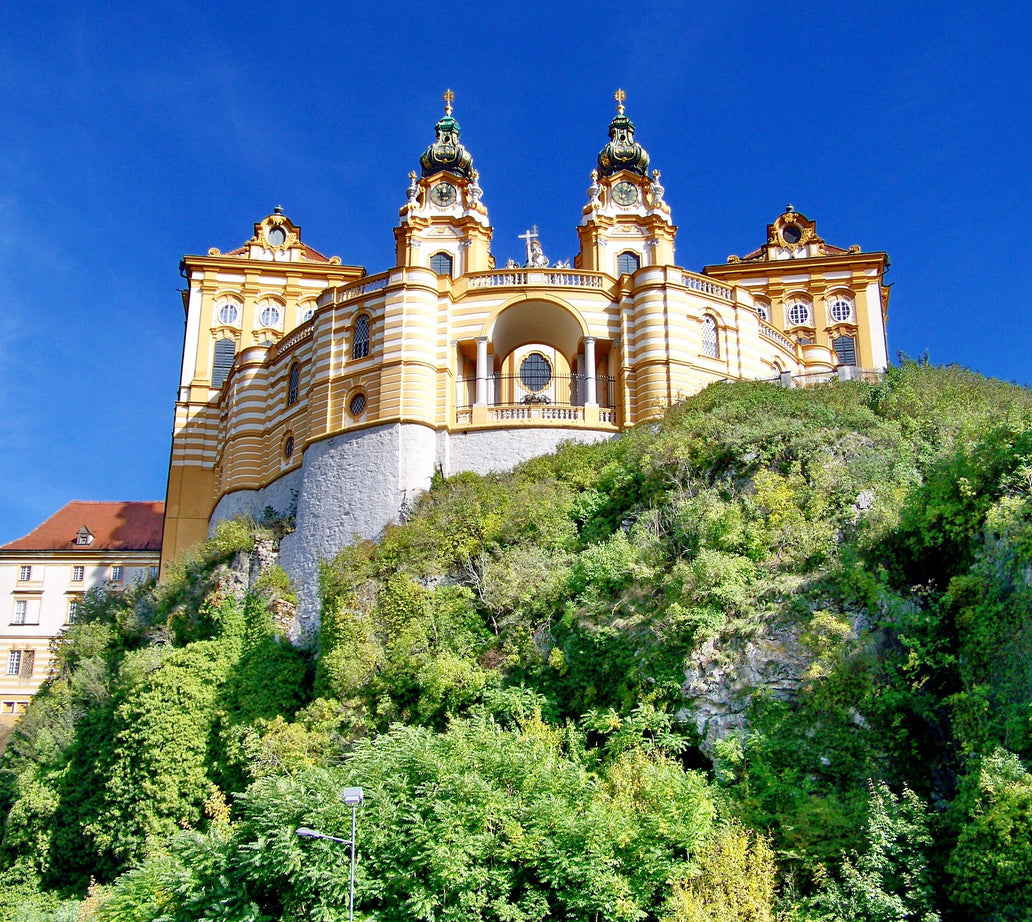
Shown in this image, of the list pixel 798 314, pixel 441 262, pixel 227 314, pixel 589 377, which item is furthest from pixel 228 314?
pixel 798 314

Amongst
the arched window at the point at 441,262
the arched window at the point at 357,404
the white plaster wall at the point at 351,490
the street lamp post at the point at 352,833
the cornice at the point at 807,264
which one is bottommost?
the street lamp post at the point at 352,833

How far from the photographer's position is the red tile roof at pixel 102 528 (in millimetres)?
63062

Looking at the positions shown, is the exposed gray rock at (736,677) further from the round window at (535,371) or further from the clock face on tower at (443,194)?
the clock face on tower at (443,194)

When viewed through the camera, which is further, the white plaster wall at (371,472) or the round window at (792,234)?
the round window at (792,234)

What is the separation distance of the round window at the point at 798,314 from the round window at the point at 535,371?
1451 centimetres

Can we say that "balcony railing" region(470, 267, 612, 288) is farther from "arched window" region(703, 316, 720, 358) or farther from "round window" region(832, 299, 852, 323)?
"round window" region(832, 299, 852, 323)

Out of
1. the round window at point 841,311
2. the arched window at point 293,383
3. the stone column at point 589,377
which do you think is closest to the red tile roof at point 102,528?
the arched window at point 293,383

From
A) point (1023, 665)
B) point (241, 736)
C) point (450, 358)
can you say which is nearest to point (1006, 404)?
point (1023, 665)

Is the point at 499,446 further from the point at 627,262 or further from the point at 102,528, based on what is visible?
the point at 102,528

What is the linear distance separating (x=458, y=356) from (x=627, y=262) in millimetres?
9735

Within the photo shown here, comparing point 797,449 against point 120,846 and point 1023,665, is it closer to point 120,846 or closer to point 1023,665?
point 1023,665

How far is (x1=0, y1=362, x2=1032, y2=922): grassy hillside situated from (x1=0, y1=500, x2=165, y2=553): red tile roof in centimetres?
2778

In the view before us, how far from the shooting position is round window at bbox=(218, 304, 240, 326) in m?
53.3

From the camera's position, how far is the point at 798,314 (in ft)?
175
